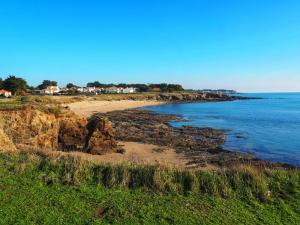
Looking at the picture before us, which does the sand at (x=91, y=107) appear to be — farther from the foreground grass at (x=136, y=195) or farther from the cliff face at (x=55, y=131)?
the foreground grass at (x=136, y=195)

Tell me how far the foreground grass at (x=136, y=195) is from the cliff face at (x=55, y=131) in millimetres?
8052

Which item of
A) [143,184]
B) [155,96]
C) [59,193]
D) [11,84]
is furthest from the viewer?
[155,96]

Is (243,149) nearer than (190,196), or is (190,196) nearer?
(190,196)

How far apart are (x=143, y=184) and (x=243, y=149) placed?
747 inches

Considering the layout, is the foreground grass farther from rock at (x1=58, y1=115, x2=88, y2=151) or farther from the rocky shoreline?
rock at (x1=58, y1=115, x2=88, y2=151)

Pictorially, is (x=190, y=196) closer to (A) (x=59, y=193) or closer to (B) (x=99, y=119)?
(A) (x=59, y=193)

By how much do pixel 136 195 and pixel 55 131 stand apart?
14641 millimetres

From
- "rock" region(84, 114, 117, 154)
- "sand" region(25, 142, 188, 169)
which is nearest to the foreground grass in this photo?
"sand" region(25, 142, 188, 169)

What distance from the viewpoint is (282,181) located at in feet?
34.5

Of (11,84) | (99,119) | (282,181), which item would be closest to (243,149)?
(99,119)

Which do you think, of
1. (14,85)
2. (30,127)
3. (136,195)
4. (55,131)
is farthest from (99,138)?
(14,85)

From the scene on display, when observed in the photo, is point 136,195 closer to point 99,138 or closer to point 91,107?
point 99,138

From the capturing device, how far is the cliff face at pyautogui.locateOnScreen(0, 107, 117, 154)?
1945 centimetres

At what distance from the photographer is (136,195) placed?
9.20m
